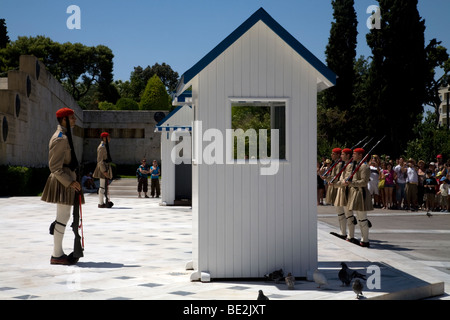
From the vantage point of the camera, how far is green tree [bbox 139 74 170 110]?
64250 millimetres

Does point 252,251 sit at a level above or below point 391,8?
below

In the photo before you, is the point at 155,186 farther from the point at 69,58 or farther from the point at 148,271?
the point at 69,58

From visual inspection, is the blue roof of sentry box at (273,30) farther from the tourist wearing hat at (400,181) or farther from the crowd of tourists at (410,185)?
the tourist wearing hat at (400,181)

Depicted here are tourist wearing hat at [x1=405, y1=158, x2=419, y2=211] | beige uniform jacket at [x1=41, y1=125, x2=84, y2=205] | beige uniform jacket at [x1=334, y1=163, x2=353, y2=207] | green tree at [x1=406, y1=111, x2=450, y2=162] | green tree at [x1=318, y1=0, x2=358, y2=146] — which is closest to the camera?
beige uniform jacket at [x1=41, y1=125, x2=84, y2=205]

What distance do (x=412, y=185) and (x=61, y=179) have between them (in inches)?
646

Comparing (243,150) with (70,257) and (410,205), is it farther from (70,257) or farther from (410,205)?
(410,205)

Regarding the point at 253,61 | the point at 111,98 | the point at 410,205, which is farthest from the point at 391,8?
the point at 111,98

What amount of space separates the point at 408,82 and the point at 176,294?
A: 37339 mm

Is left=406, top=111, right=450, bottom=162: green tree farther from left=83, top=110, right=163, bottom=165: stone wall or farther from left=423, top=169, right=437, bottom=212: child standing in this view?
left=83, top=110, right=163, bottom=165: stone wall

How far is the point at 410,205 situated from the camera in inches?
943

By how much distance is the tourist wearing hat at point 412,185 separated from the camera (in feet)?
74.0

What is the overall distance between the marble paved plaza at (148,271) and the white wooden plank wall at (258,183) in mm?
392

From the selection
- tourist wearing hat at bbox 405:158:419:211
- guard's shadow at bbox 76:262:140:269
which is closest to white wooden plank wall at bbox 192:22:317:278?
guard's shadow at bbox 76:262:140:269

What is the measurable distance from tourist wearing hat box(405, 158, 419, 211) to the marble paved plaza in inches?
331
